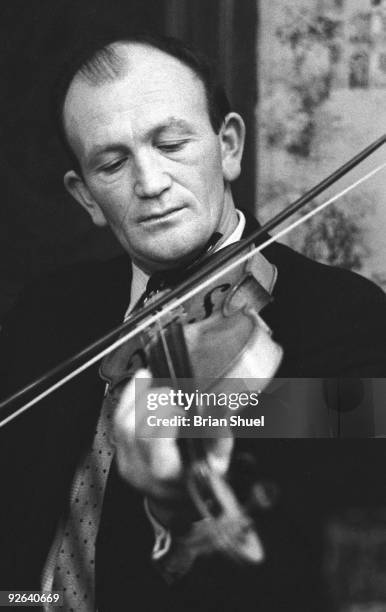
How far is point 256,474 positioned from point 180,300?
0.30 metres

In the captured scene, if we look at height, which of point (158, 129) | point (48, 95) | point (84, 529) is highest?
point (48, 95)

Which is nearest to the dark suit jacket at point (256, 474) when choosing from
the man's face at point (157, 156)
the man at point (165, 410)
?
the man at point (165, 410)

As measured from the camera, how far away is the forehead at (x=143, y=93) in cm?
172

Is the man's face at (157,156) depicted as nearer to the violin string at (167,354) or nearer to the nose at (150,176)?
the nose at (150,176)

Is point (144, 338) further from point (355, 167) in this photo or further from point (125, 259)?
point (355, 167)

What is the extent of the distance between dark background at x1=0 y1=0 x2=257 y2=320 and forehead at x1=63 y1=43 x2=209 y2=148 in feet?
0.23

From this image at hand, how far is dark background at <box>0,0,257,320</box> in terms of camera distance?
179 centimetres

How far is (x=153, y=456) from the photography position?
171cm

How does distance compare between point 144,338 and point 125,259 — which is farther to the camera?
point 125,259

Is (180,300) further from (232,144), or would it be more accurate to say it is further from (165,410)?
(232,144)

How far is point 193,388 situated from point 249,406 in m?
0.09

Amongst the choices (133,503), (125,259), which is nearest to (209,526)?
(133,503)

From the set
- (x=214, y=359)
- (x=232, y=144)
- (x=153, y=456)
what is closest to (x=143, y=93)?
(x=232, y=144)

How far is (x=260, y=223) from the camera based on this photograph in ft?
5.82
